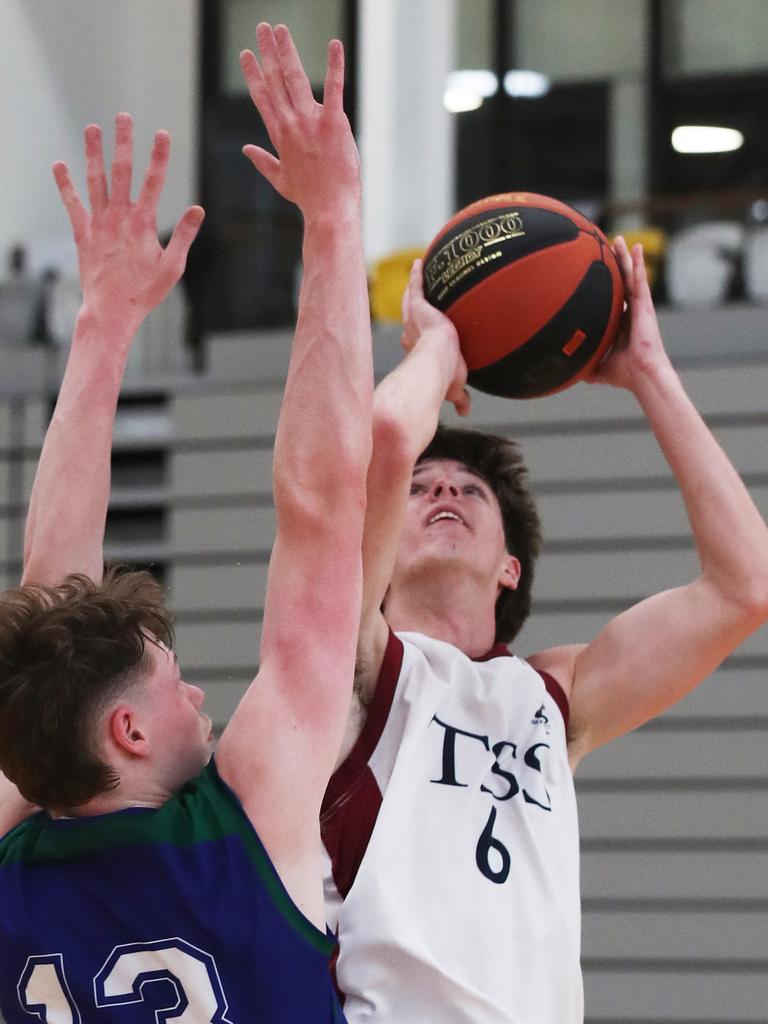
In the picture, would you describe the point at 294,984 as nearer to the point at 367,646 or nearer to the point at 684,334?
the point at 367,646

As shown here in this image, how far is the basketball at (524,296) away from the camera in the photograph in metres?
2.44

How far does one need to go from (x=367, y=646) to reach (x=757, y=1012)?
598 centimetres

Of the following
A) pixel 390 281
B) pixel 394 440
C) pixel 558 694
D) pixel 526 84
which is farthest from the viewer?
pixel 526 84

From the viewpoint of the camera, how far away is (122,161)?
2209mm

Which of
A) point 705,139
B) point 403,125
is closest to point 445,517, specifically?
point 403,125

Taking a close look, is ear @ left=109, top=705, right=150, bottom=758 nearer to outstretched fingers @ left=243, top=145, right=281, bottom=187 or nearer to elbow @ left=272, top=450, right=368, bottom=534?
elbow @ left=272, top=450, right=368, bottom=534

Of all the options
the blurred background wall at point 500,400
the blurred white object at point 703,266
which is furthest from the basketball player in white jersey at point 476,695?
the blurred white object at point 703,266

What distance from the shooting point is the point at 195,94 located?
10484 mm

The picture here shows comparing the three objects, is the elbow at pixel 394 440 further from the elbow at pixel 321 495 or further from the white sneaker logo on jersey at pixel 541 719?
the white sneaker logo on jersey at pixel 541 719

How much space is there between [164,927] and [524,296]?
1.25 metres

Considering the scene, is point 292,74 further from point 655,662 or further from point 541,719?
point 655,662

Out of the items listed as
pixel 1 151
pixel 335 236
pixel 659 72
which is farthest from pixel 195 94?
pixel 335 236

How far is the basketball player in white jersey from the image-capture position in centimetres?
204

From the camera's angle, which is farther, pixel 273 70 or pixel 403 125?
pixel 403 125
